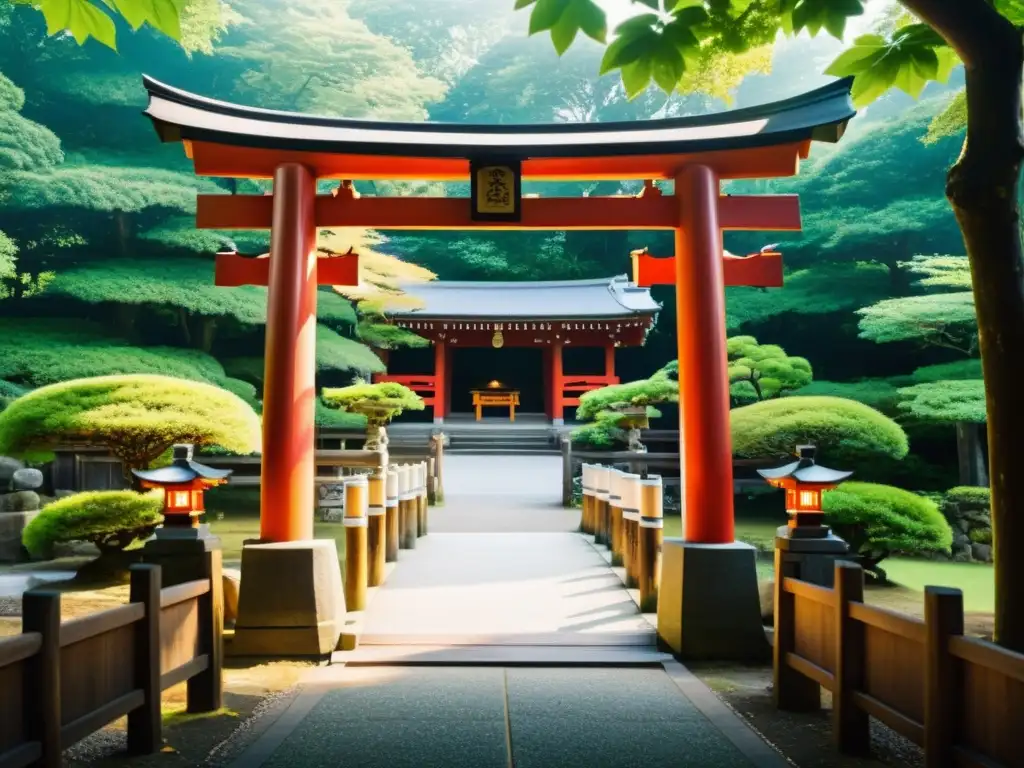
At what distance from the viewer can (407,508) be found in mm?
10023

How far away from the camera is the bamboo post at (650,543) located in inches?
265

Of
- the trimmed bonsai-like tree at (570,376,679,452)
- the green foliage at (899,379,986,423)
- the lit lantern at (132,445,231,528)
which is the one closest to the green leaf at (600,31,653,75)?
the lit lantern at (132,445,231,528)

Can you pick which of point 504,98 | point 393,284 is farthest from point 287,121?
point 504,98

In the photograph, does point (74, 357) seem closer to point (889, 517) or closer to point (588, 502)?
point (588, 502)

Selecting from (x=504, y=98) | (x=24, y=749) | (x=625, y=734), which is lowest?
(x=625, y=734)

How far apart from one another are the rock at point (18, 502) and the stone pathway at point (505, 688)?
20.8ft

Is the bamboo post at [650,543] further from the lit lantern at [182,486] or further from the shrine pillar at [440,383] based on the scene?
the shrine pillar at [440,383]

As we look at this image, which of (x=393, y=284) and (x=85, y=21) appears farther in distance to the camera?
(x=393, y=284)

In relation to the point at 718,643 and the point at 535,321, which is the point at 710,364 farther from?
the point at 535,321

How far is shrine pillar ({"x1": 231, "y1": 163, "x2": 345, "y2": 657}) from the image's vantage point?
5750mm

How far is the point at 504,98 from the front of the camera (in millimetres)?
35812

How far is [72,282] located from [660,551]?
13.0 m

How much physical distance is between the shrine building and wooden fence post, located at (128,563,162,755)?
17.3 metres

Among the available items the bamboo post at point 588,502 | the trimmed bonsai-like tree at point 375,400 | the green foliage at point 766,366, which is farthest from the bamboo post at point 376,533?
the green foliage at point 766,366
